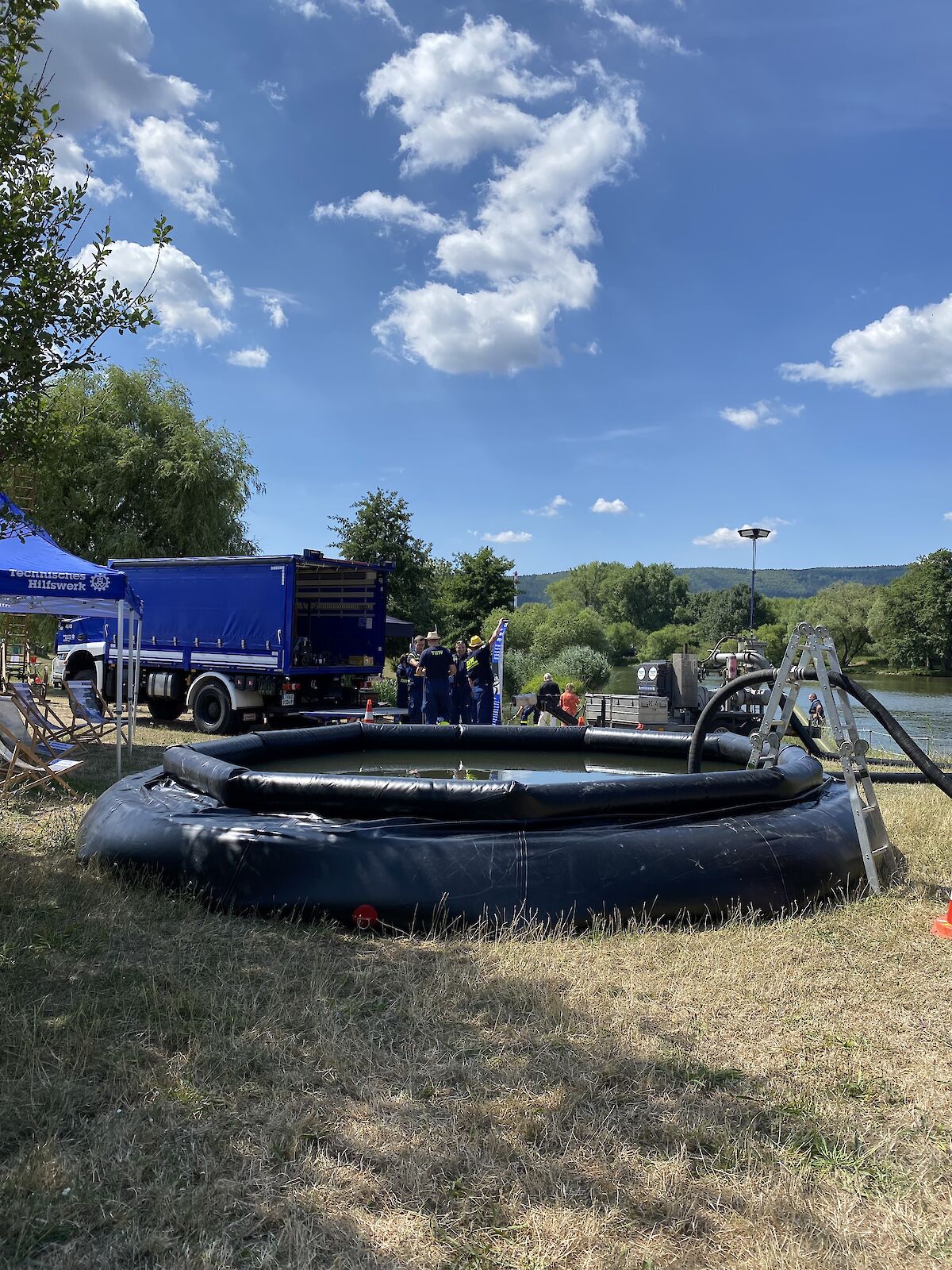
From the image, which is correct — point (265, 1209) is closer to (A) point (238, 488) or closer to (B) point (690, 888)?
(B) point (690, 888)

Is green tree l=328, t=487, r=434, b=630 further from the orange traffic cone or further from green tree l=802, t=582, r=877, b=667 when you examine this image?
green tree l=802, t=582, r=877, b=667

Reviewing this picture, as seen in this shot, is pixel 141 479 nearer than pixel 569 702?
No

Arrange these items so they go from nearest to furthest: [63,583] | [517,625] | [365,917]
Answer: [365,917], [63,583], [517,625]

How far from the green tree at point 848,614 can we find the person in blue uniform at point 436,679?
6906cm

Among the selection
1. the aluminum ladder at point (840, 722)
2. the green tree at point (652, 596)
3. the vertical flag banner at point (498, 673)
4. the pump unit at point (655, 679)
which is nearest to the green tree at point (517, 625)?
the pump unit at point (655, 679)

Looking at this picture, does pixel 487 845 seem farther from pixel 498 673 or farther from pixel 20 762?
pixel 498 673

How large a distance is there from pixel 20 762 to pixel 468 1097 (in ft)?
25.0

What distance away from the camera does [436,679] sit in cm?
1432

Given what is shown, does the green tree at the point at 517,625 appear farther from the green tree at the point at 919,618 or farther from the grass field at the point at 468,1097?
the grass field at the point at 468,1097

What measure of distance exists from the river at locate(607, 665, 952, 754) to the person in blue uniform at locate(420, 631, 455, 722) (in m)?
6.80

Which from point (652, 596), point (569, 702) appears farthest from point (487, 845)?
point (652, 596)

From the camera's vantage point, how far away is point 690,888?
5.16 m

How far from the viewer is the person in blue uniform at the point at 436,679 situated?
14.2 meters

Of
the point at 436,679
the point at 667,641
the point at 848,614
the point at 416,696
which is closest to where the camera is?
the point at 436,679
